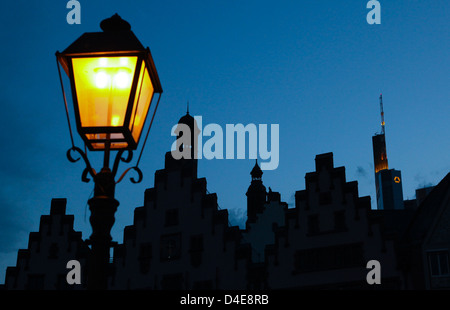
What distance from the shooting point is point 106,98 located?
20.8 ft

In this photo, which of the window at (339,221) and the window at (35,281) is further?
the window at (35,281)

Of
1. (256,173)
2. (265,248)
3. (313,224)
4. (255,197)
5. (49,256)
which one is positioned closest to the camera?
(313,224)

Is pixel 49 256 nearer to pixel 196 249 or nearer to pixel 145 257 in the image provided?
pixel 145 257

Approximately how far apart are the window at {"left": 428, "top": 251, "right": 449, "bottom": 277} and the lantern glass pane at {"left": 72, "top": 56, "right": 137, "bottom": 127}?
28.8m

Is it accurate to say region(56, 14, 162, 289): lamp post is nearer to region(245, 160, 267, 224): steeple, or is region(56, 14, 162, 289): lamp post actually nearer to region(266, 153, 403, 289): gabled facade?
region(266, 153, 403, 289): gabled facade

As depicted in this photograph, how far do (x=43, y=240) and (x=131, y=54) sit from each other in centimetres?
3674

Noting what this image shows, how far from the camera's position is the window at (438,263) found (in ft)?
104

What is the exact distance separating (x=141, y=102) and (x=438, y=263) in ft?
94.3

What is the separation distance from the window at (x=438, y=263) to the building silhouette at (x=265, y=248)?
5cm

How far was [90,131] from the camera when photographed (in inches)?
251

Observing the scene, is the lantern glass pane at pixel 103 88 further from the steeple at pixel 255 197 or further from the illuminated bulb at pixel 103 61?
the steeple at pixel 255 197

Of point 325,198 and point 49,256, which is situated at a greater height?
point 325,198

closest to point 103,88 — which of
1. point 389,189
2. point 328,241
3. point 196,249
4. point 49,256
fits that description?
point 328,241

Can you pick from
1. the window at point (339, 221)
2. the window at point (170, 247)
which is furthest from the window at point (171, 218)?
the window at point (339, 221)
